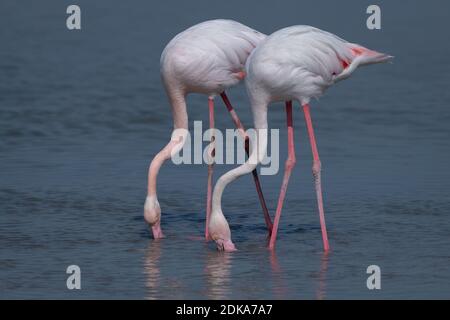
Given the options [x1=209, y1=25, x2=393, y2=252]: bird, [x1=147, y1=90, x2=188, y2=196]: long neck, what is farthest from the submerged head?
[x1=209, y1=25, x2=393, y2=252]: bird

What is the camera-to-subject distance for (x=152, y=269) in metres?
9.16

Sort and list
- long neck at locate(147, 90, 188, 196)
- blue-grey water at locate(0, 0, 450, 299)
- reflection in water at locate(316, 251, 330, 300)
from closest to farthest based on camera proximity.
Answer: reflection in water at locate(316, 251, 330, 300)
blue-grey water at locate(0, 0, 450, 299)
long neck at locate(147, 90, 188, 196)

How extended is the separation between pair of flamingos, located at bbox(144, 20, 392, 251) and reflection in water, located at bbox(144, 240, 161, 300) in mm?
297

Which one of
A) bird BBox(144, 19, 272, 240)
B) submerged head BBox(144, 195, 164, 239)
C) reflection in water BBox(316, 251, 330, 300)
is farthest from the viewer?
bird BBox(144, 19, 272, 240)

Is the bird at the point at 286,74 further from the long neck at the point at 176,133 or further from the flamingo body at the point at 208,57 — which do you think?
the long neck at the point at 176,133

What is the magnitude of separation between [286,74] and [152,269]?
1.80 meters

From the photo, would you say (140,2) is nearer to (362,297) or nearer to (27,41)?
(27,41)

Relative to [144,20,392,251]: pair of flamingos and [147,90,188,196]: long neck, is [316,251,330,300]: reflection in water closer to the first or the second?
[144,20,392,251]: pair of flamingos

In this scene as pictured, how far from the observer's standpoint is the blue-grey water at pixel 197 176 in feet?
29.5

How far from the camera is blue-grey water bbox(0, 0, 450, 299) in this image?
29.5 feet

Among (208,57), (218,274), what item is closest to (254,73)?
(208,57)

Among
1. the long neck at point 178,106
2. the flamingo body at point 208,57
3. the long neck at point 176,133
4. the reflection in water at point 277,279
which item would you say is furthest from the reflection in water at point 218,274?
the flamingo body at point 208,57

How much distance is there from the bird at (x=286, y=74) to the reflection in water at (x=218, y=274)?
0.55ft

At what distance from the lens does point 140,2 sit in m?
24.4
